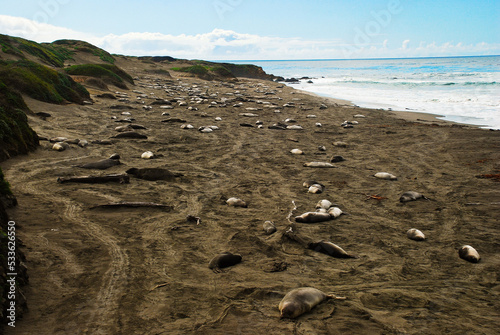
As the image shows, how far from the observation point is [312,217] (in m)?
3.89

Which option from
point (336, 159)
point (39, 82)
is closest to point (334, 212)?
point (336, 159)

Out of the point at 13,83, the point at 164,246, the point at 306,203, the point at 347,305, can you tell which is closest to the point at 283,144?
the point at 306,203

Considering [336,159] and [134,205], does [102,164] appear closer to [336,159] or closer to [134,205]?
[134,205]

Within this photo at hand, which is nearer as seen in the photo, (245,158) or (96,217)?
(96,217)

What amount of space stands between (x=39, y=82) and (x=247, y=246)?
386 inches

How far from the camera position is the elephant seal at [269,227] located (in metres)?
3.51

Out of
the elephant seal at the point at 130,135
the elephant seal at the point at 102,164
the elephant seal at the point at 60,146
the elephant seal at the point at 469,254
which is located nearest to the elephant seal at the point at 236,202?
the elephant seal at the point at 102,164

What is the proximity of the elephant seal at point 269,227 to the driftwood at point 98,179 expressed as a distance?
211 centimetres

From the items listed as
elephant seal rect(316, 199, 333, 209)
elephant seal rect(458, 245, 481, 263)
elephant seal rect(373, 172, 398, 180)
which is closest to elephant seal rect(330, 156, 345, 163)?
elephant seal rect(373, 172, 398, 180)

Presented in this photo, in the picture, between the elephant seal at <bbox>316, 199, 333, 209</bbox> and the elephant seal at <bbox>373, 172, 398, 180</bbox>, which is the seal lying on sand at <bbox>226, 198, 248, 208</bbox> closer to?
the elephant seal at <bbox>316, 199, 333, 209</bbox>

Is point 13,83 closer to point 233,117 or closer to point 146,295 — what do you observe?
point 233,117

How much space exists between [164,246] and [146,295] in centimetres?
77

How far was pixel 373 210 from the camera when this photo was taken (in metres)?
4.34

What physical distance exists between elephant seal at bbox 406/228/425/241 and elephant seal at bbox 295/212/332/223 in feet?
2.83
